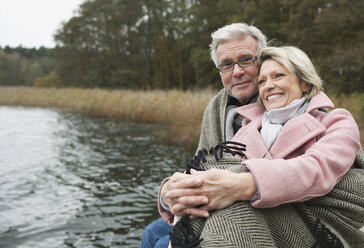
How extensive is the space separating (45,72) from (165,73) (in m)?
28.1

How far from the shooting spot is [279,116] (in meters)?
1.73

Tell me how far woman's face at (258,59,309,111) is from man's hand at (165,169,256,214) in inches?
23.9

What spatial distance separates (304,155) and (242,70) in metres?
1.16

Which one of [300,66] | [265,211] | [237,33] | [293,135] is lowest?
[265,211]

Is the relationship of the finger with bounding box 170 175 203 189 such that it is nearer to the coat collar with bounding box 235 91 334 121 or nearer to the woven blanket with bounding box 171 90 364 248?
the woven blanket with bounding box 171 90 364 248

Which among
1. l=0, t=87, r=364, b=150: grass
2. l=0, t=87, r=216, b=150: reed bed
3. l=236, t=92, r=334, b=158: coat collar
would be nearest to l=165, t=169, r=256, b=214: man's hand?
l=236, t=92, r=334, b=158: coat collar

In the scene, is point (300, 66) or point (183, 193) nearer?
point (183, 193)

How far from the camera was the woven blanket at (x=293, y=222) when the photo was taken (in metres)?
1.23

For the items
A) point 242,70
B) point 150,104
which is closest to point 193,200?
point 242,70

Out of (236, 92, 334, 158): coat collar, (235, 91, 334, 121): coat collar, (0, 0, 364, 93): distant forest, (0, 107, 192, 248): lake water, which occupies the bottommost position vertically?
(0, 107, 192, 248): lake water

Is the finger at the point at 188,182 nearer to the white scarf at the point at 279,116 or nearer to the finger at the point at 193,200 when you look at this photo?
the finger at the point at 193,200

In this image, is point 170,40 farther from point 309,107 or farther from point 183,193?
point 183,193

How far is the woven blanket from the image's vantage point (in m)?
1.23

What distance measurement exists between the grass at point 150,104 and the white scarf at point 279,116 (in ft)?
13.8
